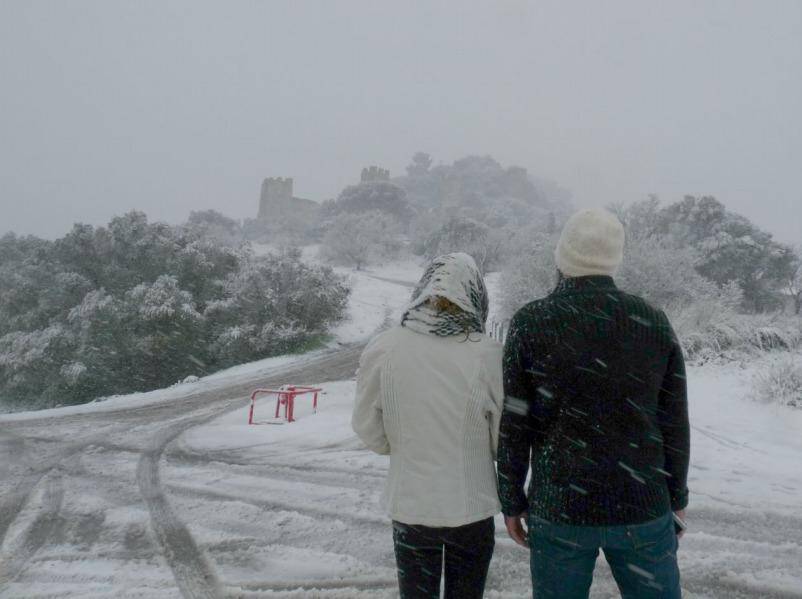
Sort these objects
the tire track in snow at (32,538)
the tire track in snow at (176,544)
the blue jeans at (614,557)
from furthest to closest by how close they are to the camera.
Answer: the tire track in snow at (32,538) < the tire track in snow at (176,544) < the blue jeans at (614,557)

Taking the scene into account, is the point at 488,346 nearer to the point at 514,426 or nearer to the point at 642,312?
the point at 514,426

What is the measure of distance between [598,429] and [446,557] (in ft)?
2.64

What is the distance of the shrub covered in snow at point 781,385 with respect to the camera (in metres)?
7.20

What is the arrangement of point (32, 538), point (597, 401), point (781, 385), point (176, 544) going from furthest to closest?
point (781, 385)
point (32, 538)
point (176, 544)
point (597, 401)

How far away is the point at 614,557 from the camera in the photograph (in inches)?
66.4

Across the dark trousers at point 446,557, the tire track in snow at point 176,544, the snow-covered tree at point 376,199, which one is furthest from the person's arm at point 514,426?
the snow-covered tree at point 376,199

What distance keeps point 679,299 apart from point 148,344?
16525mm

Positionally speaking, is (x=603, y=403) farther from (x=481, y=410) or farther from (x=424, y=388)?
(x=424, y=388)

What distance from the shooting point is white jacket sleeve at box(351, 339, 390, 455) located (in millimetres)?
1977

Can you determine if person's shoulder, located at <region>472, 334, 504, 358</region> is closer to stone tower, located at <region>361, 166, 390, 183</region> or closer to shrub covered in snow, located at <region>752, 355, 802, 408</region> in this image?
shrub covered in snow, located at <region>752, 355, 802, 408</region>

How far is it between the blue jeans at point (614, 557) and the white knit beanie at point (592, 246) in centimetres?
85

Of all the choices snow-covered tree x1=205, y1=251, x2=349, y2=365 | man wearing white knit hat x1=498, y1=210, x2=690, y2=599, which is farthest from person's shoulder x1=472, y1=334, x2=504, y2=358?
snow-covered tree x1=205, y1=251, x2=349, y2=365

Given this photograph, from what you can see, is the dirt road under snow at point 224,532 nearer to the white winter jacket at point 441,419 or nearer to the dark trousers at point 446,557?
the dark trousers at point 446,557

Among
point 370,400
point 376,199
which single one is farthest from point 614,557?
point 376,199
